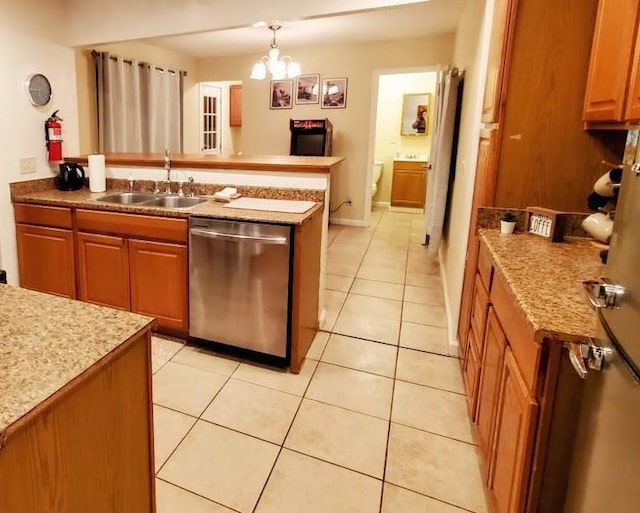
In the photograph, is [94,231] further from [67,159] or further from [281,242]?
[281,242]

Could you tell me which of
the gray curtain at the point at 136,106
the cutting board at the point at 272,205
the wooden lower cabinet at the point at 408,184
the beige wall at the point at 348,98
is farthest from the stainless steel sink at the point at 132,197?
the wooden lower cabinet at the point at 408,184

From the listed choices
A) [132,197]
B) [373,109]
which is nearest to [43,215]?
[132,197]

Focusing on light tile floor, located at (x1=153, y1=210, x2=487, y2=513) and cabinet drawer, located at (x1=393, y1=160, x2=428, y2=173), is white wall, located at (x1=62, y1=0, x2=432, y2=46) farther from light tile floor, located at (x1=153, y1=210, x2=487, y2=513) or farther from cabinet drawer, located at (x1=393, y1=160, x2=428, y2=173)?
cabinet drawer, located at (x1=393, y1=160, x2=428, y2=173)

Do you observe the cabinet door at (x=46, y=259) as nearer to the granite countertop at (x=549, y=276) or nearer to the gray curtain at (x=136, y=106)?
the gray curtain at (x=136, y=106)

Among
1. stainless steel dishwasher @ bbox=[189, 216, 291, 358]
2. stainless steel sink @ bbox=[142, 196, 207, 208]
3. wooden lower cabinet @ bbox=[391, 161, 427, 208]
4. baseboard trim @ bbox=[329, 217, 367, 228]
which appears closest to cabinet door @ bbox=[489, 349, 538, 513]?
stainless steel dishwasher @ bbox=[189, 216, 291, 358]

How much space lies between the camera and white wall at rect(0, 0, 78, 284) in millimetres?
2826

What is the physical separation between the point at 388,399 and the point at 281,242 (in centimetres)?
98

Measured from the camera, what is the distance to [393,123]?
7.48 metres

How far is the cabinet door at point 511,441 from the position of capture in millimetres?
1120

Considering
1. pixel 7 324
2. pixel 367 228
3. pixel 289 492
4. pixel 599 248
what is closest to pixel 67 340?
pixel 7 324

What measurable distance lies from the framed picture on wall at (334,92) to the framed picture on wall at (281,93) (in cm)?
52

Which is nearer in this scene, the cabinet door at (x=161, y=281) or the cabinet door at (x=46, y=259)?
the cabinet door at (x=161, y=281)

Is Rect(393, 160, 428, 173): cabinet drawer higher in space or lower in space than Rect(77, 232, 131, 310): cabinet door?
higher

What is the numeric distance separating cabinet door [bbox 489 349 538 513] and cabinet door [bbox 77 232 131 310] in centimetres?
224
